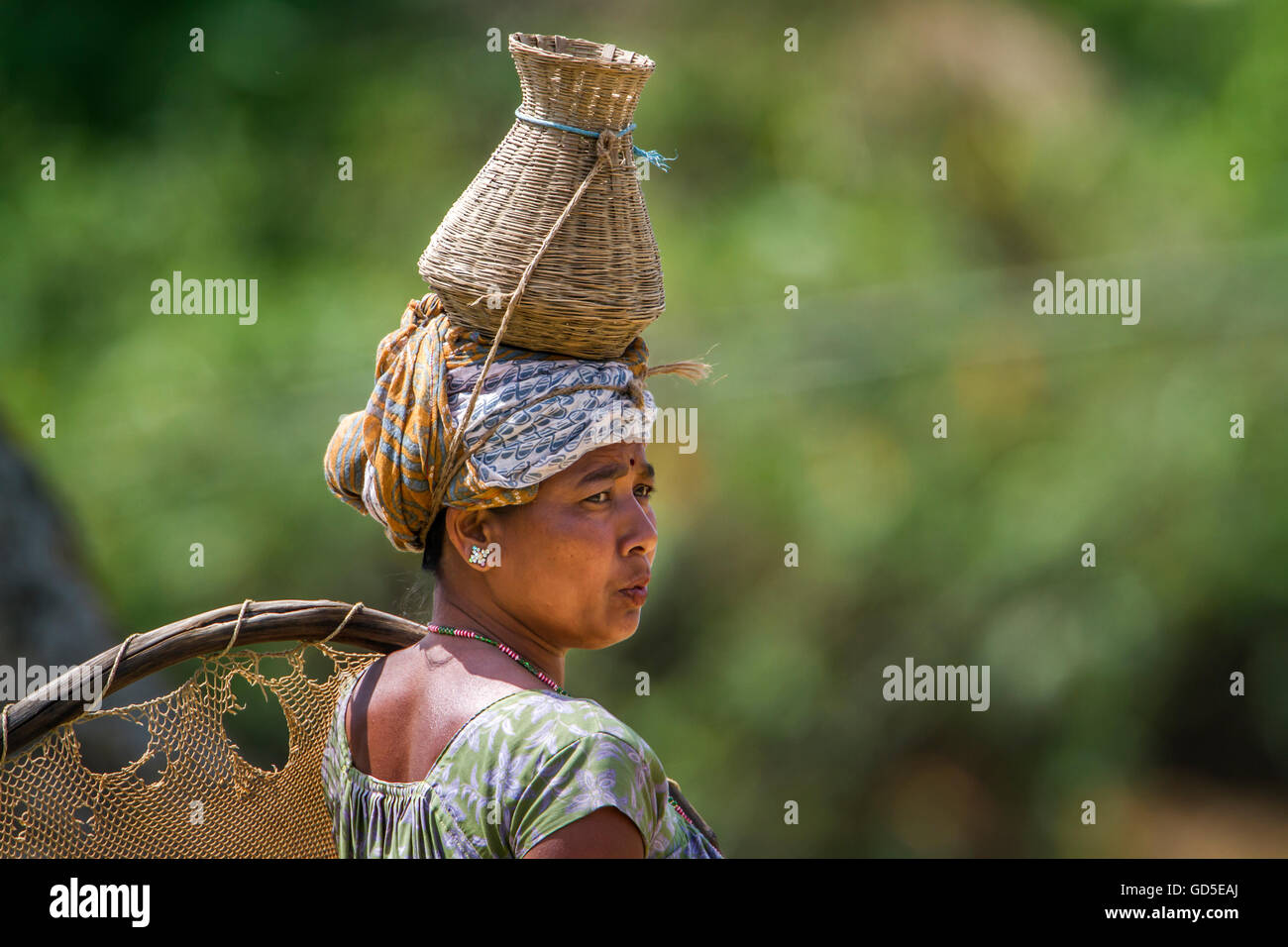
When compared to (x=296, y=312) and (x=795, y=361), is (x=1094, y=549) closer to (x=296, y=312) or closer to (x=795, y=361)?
(x=795, y=361)

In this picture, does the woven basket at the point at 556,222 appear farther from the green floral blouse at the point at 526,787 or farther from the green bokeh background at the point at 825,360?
the green bokeh background at the point at 825,360

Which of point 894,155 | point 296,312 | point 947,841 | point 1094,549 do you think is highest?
point 894,155

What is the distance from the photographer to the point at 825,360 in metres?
6.25

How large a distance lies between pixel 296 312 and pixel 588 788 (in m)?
5.10

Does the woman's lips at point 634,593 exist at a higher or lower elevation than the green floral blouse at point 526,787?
higher

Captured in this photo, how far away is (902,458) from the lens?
239 inches

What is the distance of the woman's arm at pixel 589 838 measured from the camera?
1.58 metres

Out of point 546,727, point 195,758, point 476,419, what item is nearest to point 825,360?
point 195,758

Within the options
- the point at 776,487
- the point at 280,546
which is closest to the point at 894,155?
the point at 776,487

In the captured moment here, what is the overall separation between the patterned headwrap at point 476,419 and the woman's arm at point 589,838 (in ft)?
1.37

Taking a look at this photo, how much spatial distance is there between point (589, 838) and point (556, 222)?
0.76 m

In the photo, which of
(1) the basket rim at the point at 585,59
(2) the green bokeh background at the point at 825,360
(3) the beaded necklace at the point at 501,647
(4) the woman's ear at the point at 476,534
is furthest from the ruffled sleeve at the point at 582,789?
(2) the green bokeh background at the point at 825,360

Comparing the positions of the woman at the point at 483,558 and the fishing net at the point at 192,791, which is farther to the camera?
the fishing net at the point at 192,791

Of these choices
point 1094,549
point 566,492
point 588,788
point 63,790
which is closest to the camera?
point 588,788
